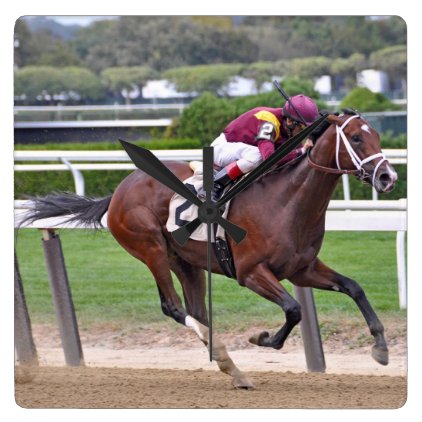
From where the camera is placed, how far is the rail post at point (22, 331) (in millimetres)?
4684

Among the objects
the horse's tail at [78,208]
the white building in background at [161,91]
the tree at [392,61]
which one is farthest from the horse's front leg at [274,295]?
the white building in background at [161,91]

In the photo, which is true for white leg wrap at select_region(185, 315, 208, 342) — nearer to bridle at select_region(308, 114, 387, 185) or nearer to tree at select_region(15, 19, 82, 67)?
bridle at select_region(308, 114, 387, 185)

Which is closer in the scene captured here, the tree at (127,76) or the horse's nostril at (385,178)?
the horse's nostril at (385,178)

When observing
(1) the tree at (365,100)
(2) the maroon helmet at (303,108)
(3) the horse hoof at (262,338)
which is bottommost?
(3) the horse hoof at (262,338)

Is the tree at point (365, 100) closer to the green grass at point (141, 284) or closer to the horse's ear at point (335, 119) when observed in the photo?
the green grass at point (141, 284)

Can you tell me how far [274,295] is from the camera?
15.3 ft

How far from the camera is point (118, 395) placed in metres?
4.56

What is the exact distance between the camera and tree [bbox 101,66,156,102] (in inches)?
273

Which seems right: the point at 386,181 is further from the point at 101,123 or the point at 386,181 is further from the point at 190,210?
the point at 101,123

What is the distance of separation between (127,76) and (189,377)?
2744 mm

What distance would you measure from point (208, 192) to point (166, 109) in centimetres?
193

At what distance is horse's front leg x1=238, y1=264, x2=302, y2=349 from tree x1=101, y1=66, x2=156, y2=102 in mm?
2400

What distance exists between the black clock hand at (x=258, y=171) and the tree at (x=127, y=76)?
247 cm
